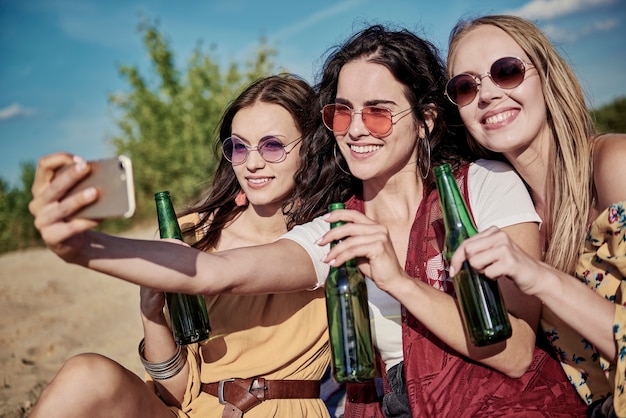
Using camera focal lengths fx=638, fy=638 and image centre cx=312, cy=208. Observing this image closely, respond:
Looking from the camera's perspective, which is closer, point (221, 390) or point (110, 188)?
point (110, 188)

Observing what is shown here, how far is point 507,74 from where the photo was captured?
2801 mm

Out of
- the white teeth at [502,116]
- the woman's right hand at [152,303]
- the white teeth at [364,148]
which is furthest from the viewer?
the white teeth at [364,148]

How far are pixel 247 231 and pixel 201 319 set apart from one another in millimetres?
716

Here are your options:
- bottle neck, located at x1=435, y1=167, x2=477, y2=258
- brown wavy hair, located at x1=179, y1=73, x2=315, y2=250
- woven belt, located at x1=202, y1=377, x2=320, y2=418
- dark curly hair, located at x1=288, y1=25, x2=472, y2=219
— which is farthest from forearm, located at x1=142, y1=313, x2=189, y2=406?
bottle neck, located at x1=435, y1=167, x2=477, y2=258

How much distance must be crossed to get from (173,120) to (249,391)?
12166 millimetres

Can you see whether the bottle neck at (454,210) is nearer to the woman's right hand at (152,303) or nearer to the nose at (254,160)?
the nose at (254,160)

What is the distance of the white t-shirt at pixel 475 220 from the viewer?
107 inches

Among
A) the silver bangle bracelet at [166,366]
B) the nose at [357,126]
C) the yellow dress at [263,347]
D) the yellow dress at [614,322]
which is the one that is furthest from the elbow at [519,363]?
the silver bangle bracelet at [166,366]

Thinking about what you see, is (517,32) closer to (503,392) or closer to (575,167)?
(575,167)

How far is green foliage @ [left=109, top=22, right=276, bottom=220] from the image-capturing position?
14.0 meters

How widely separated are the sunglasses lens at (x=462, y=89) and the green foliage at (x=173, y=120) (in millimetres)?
10977

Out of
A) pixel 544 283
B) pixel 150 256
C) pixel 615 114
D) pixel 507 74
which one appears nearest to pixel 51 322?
pixel 150 256

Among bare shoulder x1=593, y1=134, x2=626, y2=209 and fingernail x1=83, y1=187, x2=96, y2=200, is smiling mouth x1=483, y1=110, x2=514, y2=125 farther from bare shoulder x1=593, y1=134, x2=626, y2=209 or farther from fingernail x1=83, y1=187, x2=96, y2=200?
fingernail x1=83, y1=187, x2=96, y2=200

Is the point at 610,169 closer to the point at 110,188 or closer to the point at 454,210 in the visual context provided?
the point at 454,210
